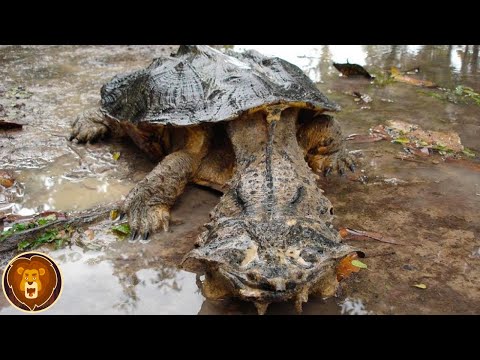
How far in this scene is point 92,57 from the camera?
24.3ft

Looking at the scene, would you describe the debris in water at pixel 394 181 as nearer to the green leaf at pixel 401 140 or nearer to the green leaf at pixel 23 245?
the green leaf at pixel 401 140

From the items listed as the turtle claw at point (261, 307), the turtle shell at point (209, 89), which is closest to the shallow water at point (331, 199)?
the turtle claw at point (261, 307)

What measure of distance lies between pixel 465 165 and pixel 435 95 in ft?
6.60

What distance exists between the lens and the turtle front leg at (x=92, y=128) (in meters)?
4.48

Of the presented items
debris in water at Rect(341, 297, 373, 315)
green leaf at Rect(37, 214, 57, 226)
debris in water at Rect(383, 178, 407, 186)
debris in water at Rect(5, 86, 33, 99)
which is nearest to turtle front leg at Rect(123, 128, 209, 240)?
green leaf at Rect(37, 214, 57, 226)

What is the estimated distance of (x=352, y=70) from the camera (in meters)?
6.63

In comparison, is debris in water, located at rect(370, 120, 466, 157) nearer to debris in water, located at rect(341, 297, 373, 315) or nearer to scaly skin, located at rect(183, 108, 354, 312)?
scaly skin, located at rect(183, 108, 354, 312)

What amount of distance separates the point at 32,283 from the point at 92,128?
7.49 feet

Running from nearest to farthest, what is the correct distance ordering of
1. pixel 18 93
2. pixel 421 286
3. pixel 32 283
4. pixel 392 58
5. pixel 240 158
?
pixel 32 283
pixel 421 286
pixel 240 158
pixel 18 93
pixel 392 58

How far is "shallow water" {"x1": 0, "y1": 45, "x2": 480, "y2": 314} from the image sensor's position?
8.53 feet

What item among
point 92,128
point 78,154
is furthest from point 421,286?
point 92,128

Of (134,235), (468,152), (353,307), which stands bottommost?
(353,307)

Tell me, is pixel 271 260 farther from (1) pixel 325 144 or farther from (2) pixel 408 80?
(2) pixel 408 80

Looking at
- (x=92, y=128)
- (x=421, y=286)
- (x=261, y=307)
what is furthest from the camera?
(x=92, y=128)
